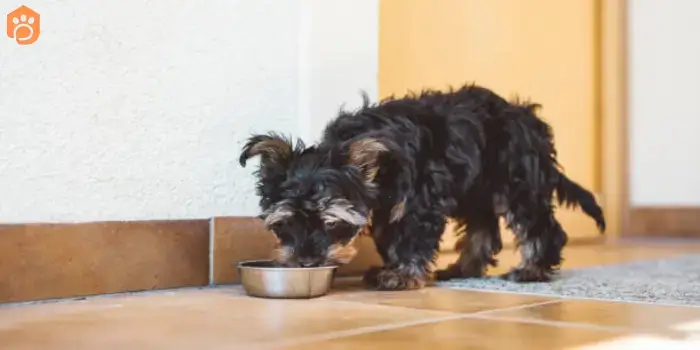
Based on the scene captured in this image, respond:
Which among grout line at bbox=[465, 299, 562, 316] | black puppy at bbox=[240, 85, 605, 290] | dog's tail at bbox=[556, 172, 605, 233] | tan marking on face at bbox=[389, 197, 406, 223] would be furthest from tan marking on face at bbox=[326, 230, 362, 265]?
dog's tail at bbox=[556, 172, 605, 233]

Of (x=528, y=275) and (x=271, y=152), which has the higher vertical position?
(x=271, y=152)

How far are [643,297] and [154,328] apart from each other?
37.5 inches

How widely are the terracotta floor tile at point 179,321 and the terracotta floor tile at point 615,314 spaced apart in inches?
7.2

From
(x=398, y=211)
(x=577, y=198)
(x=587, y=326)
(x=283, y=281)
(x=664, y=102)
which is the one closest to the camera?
(x=587, y=326)

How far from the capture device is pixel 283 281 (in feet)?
6.02

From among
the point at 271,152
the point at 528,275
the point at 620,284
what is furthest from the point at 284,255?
the point at 620,284

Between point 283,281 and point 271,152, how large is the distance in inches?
10.9

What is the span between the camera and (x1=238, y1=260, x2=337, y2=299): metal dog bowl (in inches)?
72.2

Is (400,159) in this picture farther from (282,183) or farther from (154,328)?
(154,328)

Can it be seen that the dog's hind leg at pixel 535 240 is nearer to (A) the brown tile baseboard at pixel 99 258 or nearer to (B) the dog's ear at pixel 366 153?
(B) the dog's ear at pixel 366 153

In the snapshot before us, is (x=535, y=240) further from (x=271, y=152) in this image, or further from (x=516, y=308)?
(x=271, y=152)

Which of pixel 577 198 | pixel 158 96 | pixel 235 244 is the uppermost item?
pixel 158 96

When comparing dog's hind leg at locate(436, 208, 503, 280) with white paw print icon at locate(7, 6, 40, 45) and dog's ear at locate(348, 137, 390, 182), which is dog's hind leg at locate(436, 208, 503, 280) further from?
white paw print icon at locate(7, 6, 40, 45)

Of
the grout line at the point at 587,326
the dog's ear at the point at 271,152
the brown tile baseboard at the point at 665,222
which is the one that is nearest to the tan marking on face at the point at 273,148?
the dog's ear at the point at 271,152
